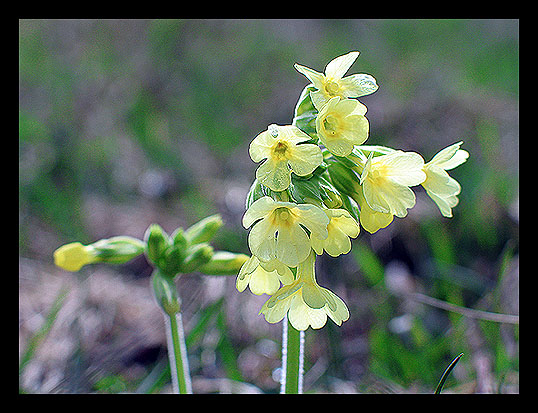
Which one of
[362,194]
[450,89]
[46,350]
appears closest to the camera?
[362,194]

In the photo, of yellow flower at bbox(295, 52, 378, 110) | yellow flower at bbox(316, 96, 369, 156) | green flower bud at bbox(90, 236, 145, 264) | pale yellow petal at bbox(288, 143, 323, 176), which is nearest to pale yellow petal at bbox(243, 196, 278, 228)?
pale yellow petal at bbox(288, 143, 323, 176)

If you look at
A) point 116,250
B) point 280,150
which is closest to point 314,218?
point 280,150

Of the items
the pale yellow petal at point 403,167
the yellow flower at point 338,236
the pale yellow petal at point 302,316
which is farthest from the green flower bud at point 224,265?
the pale yellow petal at point 403,167

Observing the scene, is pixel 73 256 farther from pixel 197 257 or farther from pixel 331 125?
pixel 331 125

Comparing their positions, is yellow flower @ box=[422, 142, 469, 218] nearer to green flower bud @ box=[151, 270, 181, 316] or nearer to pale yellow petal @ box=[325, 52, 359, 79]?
pale yellow petal @ box=[325, 52, 359, 79]

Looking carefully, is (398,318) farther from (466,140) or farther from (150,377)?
(466,140)
